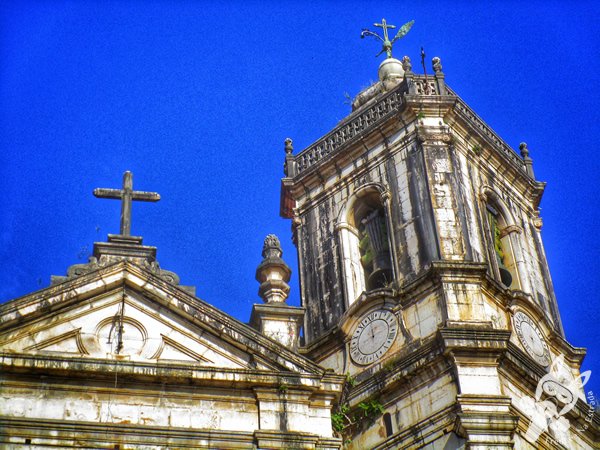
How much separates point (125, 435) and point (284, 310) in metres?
2.94

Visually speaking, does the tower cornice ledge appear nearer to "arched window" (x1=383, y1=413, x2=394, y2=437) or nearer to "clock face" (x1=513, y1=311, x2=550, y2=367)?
"clock face" (x1=513, y1=311, x2=550, y2=367)

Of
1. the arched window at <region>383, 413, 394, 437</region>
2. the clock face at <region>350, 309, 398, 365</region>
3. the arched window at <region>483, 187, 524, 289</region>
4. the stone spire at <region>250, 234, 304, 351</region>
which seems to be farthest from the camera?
the arched window at <region>483, 187, 524, 289</region>

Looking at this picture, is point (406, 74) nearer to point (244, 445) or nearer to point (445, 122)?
point (445, 122)

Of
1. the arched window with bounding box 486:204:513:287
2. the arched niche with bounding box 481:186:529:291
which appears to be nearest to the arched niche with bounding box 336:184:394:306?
the arched niche with bounding box 481:186:529:291

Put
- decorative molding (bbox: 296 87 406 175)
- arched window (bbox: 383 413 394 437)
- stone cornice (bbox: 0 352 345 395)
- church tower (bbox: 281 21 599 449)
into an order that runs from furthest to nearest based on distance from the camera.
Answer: decorative molding (bbox: 296 87 406 175)
arched window (bbox: 383 413 394 437)
church tower (bbox: 281 21 599 449)
stone cornice (bbox: 0 352 345 395)

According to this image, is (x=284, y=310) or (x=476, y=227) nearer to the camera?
(x=284, y=310)

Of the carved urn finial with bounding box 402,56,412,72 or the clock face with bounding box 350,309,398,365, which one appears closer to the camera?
the clock face with bounding box 350,309,398,365

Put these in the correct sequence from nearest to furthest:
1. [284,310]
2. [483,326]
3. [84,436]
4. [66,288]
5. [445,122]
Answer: [84,436] < [66,288] < [284,310] < [483,326] < [445,122]

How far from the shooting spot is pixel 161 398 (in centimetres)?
1556

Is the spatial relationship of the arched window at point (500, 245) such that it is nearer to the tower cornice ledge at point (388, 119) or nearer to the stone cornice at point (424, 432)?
the tower cornice ledge at point (388, 119)

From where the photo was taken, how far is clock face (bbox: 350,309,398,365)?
885 inches

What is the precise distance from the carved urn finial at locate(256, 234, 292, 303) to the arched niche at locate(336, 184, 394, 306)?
5997 millimetres

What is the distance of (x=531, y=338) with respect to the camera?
2278cm

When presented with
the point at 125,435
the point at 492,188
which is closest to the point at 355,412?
the point at 492,188
